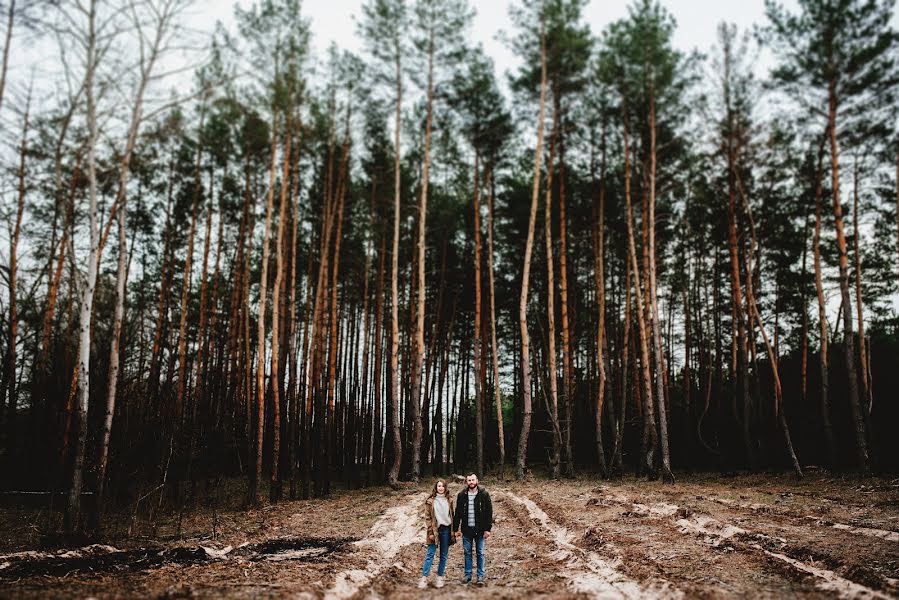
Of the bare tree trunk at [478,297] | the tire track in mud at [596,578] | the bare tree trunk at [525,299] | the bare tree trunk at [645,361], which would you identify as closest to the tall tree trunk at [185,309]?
the bare tree trunk at [478,297]

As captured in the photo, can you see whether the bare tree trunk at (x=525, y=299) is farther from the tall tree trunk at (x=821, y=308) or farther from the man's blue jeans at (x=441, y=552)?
the man's blue jeans at (x=441, y=552)

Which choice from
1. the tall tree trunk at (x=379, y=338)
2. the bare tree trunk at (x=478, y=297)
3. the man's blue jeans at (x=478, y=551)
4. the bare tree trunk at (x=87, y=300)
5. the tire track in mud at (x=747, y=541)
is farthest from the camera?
the bare tree trunk at (x=478, y=297)

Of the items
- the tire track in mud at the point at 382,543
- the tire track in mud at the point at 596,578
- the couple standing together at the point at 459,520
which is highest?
the couple standing together at the point at 459,520

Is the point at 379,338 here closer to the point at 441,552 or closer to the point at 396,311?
the point at 396,311

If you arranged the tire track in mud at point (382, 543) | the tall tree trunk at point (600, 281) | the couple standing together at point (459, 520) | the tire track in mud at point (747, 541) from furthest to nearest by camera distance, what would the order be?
the tall tree trunk at point (600, 281) → the couple standing together at point (459, 520) → the tire track in mud at point (382, 543) → the tire track in mud at point (747, 541)

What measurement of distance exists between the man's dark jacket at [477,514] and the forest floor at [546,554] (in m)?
0.52

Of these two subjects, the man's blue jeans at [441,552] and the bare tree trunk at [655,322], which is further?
the bare tree trunk at [655,322]

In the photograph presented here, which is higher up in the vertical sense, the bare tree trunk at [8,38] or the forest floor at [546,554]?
the bare tree trunk at [8,38]

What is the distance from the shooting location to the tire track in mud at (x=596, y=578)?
4453 millimetres

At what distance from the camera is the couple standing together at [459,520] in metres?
5.55

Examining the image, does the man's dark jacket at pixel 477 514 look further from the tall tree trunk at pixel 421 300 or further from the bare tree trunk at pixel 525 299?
the bare tree trunk at pixel 525 299

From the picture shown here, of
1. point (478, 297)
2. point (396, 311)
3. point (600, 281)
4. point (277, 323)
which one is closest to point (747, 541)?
point (277, 323)

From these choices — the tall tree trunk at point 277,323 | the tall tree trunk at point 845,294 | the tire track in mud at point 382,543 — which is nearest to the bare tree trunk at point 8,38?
the tall tree trunk at point 277,323

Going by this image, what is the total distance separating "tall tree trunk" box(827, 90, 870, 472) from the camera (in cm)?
1207
